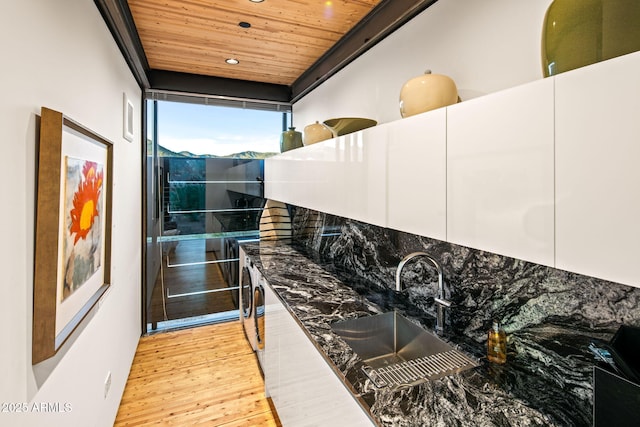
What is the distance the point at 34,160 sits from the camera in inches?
42.3

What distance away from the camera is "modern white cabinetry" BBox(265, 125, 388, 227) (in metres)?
1.63

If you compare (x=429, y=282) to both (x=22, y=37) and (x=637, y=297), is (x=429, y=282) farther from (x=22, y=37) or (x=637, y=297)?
(x=22, y=37)

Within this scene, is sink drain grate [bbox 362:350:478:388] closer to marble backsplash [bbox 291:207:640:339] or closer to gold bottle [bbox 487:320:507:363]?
gold bottle [bbox 487:320:507:363]

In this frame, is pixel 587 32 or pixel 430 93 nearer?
pixel 587 32

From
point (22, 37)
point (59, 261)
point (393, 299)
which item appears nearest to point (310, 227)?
point (393, 299)

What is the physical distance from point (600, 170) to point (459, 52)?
1.12 metres

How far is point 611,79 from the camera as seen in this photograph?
0.75 meters

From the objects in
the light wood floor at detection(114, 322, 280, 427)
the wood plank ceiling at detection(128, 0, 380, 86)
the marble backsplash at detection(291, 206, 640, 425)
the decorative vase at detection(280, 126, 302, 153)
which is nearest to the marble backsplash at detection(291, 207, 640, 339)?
the marble backsplash at detection(291, 206, 640, 425)

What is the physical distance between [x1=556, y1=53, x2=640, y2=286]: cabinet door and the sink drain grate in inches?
26.4

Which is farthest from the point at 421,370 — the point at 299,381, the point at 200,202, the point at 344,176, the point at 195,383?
the point at 200,202

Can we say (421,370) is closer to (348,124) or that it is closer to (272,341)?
(272,341)

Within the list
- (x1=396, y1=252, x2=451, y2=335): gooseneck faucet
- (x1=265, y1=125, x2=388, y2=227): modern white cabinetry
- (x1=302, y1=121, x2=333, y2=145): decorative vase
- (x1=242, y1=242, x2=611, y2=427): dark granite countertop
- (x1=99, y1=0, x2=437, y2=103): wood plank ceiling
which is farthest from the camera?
(x1=302, y1=121, x2=333, y2=145): decorative vase

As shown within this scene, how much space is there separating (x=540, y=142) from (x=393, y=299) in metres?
1.34

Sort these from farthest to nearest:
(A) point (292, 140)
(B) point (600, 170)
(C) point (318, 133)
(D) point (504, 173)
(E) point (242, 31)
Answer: (A) point (292, 140), (C) point (318, 133), (E) point (242, 31), (D) point (504, 173), (B) point (600, 170)
